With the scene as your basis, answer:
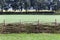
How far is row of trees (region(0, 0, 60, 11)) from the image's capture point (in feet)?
251

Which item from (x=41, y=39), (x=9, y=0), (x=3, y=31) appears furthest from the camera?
(x=9, y=0)

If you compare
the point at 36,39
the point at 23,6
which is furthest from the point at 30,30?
the point at 23,6

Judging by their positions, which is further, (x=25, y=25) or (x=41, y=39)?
(x=25, y=25)

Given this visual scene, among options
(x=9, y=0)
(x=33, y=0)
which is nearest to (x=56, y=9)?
(x=33, y=0)

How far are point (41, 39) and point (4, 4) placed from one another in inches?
2572

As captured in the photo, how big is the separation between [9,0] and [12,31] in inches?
2605

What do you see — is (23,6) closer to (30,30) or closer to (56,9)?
(56,9)

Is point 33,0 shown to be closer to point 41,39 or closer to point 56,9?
point 56,9

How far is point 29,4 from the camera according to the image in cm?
7881

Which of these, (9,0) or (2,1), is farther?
(9,0)

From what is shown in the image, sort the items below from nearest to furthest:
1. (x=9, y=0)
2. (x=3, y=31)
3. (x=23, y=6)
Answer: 1. (x=3, y=31)
2. (x=23, y=6)
3. (x=9, y=0)

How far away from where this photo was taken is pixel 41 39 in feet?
48.1

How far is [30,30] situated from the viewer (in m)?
18.5

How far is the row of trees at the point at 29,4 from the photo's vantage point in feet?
251
